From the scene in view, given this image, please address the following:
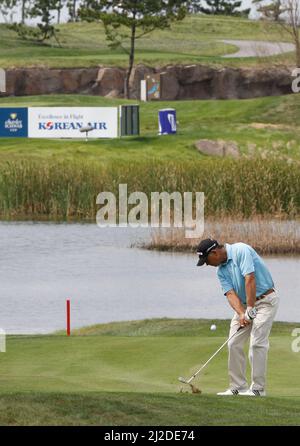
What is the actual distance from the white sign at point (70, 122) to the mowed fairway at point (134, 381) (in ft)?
145

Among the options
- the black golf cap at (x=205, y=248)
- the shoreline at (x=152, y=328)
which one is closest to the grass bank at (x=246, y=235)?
the shoreline at (x=152, y=328)

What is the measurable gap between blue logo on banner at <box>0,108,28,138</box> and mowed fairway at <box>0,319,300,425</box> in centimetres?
4558

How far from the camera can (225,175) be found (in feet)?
159

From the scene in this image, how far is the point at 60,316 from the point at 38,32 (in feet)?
286

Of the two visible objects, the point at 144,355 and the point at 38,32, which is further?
the point at 38,32

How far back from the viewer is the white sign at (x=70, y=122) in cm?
6844

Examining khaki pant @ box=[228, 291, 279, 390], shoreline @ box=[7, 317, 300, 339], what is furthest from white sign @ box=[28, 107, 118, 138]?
khaki pant @ box=[228, 291, 279, 390]

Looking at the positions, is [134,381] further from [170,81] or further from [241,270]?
[170,81]

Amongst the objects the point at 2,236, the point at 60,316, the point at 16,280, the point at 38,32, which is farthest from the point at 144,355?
the point at 38,32

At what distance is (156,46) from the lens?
12069 cm

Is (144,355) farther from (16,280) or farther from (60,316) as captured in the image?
(16,280)

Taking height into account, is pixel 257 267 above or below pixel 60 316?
above

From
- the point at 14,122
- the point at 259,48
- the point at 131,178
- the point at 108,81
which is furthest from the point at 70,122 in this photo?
the point at 259,48

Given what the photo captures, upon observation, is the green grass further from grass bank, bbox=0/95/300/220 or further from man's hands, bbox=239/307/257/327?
man's hands, bbox=239/307/257/327
